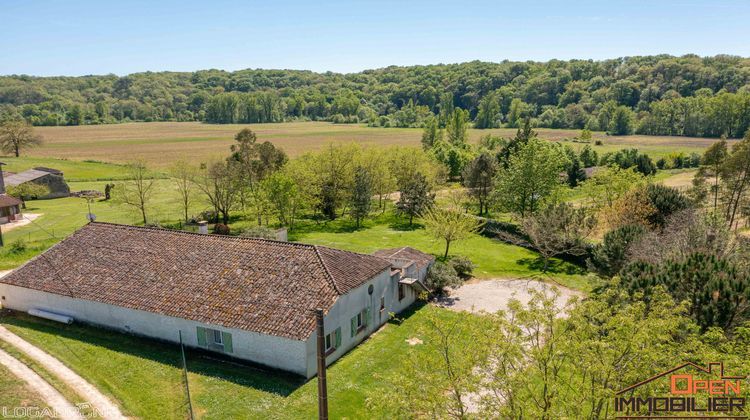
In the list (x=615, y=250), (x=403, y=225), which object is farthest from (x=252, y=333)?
(x=403, y=225)

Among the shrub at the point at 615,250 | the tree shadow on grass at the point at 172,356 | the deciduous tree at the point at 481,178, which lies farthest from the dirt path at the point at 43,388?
the deciduous tree at the point at 481,178

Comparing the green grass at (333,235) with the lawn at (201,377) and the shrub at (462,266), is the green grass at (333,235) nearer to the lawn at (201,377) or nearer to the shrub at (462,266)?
the shrub at (462,266)

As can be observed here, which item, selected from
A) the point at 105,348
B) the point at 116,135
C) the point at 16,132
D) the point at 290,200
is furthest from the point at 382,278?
the point at 116,135

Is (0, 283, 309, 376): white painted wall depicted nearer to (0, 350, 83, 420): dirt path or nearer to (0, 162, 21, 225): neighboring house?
(0, 350, 83, 420): dirt path

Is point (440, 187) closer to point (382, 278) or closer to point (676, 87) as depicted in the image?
point (382, 278)

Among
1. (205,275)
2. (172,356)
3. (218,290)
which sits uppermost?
(205,275)

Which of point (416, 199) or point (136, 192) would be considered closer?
point (416, 199)

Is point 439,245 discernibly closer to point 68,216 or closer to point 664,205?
point 664,205
